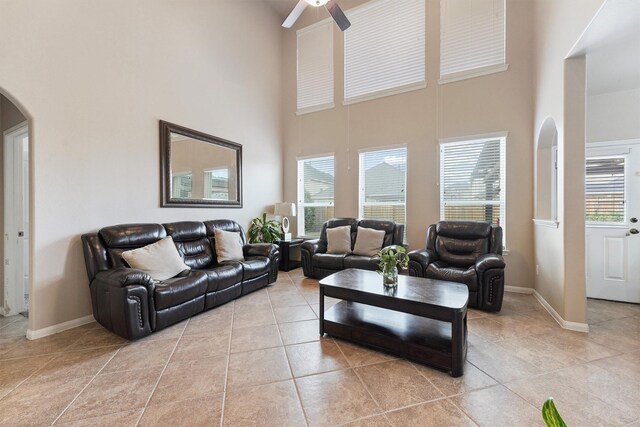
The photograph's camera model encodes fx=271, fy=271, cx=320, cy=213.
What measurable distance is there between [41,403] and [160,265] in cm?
143

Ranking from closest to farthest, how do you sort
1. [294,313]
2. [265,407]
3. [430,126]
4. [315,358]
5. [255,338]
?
1. [265,407]
2. [315,358]
3. [255,338]
4. [294,313]
5. [430,126]

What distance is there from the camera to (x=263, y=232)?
512 cm

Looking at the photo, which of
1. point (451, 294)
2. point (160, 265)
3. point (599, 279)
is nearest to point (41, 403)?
point (160, 265)

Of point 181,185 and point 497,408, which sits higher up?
point 181,185

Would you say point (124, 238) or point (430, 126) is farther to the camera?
point (430, 126)

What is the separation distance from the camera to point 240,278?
3.54m

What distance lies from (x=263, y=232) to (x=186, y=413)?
3.61 m

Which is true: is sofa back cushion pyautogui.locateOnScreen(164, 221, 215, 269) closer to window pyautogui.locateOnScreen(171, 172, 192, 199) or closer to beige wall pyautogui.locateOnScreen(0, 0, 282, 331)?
beige wall pyautogui.locateOnScreen(0, 0, 282, 331)

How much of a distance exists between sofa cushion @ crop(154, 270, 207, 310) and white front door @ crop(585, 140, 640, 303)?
15.6 feet

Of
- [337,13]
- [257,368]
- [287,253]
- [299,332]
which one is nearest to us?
[257,368]

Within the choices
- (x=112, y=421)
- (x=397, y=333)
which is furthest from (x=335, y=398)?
(x=112, y=421)

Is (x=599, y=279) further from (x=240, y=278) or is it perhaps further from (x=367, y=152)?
(x=240, y=278)

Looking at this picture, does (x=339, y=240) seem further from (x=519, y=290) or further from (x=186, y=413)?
(x=186, y=413)

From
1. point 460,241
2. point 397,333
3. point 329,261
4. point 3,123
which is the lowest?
point 397,333
